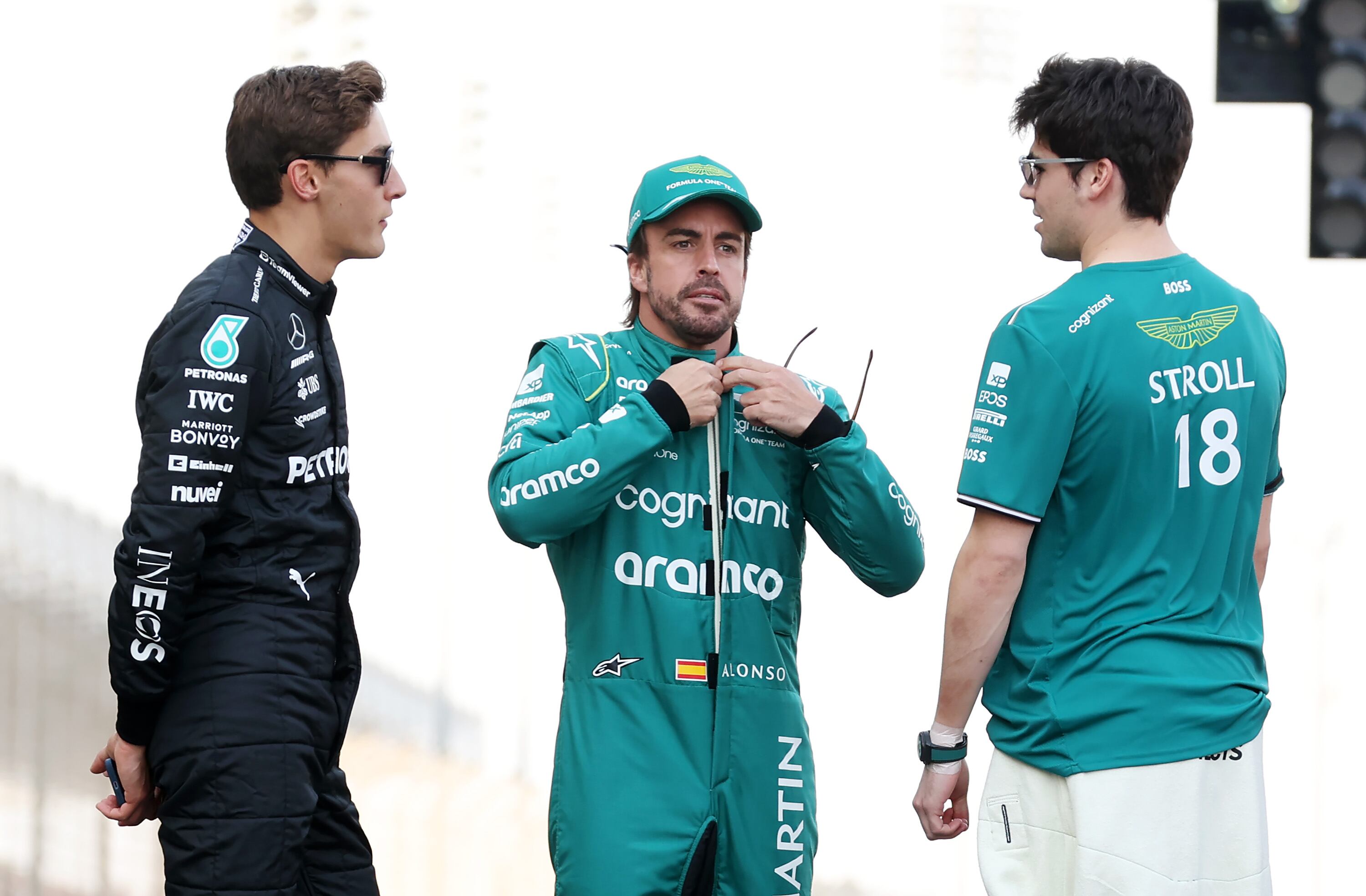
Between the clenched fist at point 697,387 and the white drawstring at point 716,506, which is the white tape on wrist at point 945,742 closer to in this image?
the white drawstring at point 716,506

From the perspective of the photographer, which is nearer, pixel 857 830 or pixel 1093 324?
pixel 1093 324

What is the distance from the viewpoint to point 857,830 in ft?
12.8

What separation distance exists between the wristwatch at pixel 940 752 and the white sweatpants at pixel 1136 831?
0.32 feet

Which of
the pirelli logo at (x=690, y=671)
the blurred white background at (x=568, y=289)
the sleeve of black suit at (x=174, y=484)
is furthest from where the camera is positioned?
the blurred white background at (x=568, y=289)

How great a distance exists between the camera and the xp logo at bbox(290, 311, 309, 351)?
2088mm

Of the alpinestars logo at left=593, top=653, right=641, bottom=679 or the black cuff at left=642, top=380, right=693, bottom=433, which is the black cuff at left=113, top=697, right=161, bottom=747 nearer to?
the alpinestars logo at left=593, top=653, right=641, bottom=679

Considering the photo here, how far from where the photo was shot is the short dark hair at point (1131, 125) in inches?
77.4

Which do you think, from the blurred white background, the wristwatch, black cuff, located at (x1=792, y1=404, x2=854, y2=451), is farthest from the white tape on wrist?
the blurred white background

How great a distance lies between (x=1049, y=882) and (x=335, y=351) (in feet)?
4.64

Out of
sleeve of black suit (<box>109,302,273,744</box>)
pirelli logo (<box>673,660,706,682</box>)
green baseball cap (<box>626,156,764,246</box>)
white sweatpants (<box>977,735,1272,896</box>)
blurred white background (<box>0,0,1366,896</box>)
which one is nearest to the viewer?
white sweatpants (<box>977,735,1272,896</box>)

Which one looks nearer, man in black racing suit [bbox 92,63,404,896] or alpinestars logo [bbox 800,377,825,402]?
man in black racing suit [bbox 92,63,404,896]

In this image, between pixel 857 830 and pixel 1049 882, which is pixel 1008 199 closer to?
pixel 857 830

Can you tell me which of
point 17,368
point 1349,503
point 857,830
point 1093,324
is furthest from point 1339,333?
point 17,368

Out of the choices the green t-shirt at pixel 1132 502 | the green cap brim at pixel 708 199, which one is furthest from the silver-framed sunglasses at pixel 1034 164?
the green cap brim at pixel 708 199
